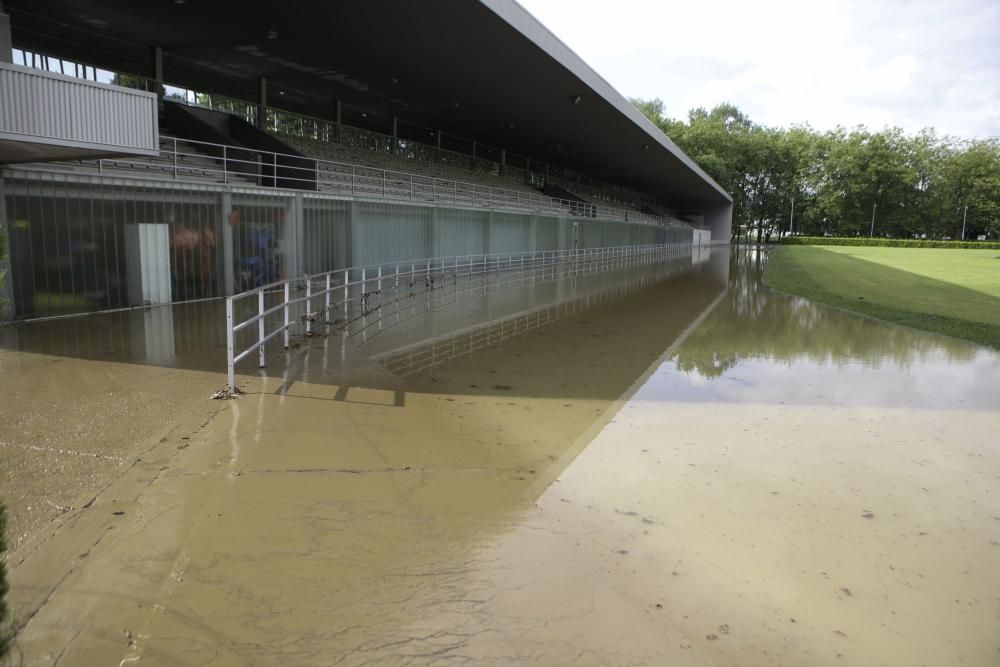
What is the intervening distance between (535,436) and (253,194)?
Result: 43.9 feet

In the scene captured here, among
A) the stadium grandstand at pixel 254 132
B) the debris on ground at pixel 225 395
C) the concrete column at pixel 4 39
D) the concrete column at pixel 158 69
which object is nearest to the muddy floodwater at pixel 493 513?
the debris on ground at pixel 225 395

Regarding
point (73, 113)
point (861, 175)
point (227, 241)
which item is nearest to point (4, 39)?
point (73, 113)

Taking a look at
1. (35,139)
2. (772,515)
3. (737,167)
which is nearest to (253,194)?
(35,139)

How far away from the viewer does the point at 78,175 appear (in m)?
13.1

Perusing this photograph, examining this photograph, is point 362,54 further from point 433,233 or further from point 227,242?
point 227,242

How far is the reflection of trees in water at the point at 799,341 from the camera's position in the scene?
36.8ft

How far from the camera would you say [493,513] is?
488 cm

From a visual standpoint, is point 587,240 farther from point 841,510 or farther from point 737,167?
point 737,167

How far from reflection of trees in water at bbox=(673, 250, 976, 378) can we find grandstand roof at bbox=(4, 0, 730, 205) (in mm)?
9065

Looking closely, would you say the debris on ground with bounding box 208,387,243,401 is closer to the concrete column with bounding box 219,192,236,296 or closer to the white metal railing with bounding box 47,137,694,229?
the white metal railing with bounding box 47,137,694,229

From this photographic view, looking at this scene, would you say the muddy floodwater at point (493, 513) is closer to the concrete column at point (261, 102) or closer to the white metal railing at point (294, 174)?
the white metal railing at point (294, 174)

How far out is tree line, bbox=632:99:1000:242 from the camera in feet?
264

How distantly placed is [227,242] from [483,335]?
7.83 meters

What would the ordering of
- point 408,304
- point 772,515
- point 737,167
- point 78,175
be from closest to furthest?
point 772,515, point 78,175, point 408,304, point 737,167
